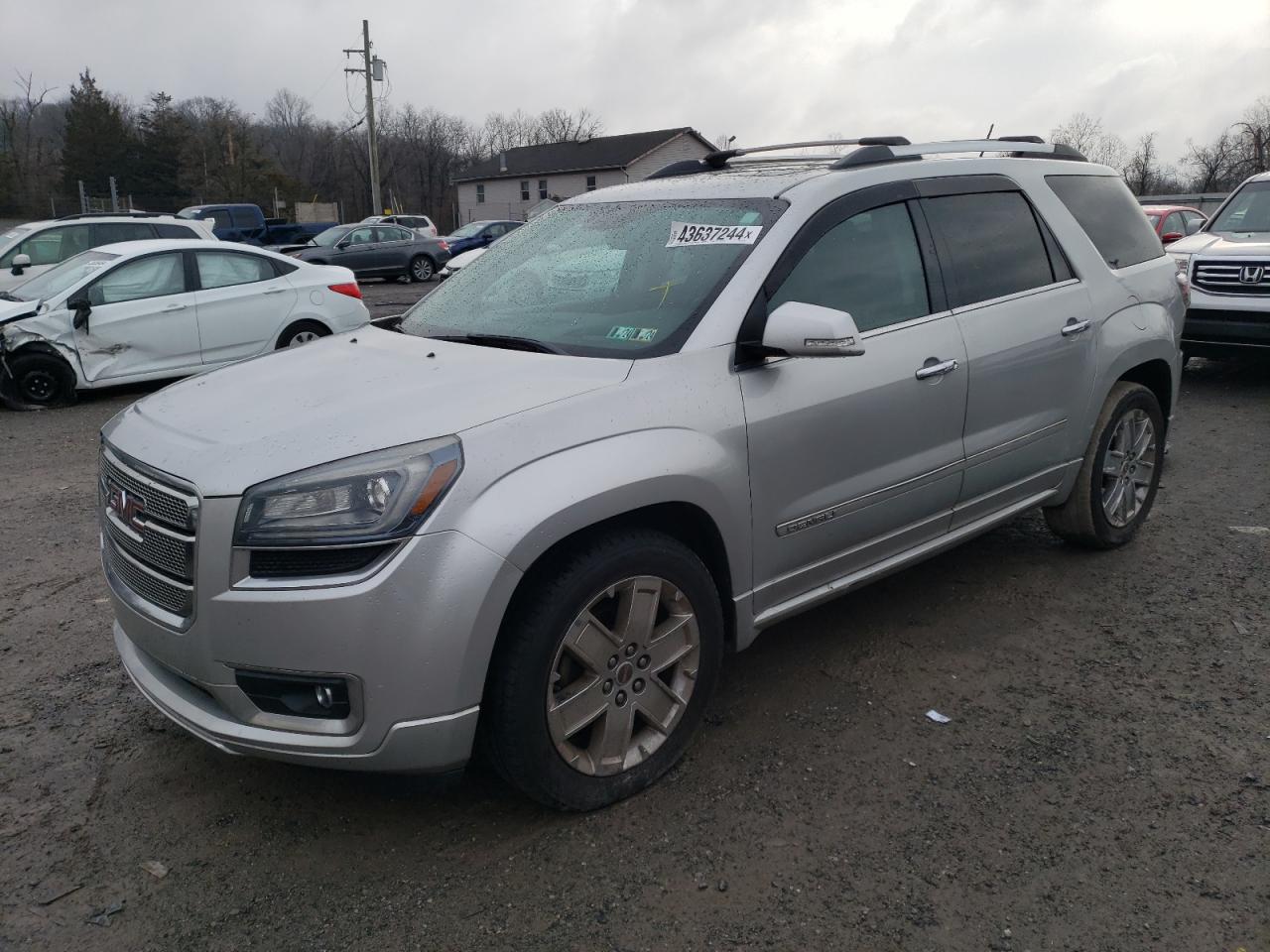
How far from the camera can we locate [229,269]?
32.9 feet

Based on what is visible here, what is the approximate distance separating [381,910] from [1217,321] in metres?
9.18

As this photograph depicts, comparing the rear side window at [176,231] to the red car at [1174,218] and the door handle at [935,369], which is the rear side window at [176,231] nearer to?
the door handle at [935,369]

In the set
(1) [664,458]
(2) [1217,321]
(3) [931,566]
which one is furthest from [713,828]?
(2) [1217,321]

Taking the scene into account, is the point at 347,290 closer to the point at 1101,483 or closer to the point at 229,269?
the point at 229,269

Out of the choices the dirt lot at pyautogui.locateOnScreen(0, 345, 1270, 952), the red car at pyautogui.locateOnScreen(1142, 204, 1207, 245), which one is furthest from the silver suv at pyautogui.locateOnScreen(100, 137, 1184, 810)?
the red car at pyautogui.locateOnScreen(1142, 204, 1207, 245)

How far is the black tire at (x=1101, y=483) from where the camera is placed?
4664mm

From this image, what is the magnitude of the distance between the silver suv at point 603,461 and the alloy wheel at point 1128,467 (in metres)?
0.42

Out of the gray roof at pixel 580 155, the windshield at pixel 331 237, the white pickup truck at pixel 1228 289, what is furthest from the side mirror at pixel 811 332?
the gray roof at pixel 580 155

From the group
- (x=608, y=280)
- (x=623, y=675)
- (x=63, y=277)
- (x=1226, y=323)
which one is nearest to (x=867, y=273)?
(x=608, y=280)

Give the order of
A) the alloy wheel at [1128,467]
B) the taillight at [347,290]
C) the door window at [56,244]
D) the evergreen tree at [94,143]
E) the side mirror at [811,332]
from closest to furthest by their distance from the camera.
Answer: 1. the side mirror at [811,332]
2. the alloy wheel at [1128,467]
3. the taillight at [347,290]
4. the door window at [56,244]
5. the evergreen tree at [94,143]

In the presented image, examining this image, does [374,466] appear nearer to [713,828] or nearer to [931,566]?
[713,828]

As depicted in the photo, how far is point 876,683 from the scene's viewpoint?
12.4 feet

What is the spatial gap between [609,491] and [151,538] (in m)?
1.28

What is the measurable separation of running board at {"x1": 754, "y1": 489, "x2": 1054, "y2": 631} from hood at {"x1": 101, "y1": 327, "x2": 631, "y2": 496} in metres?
1.01
